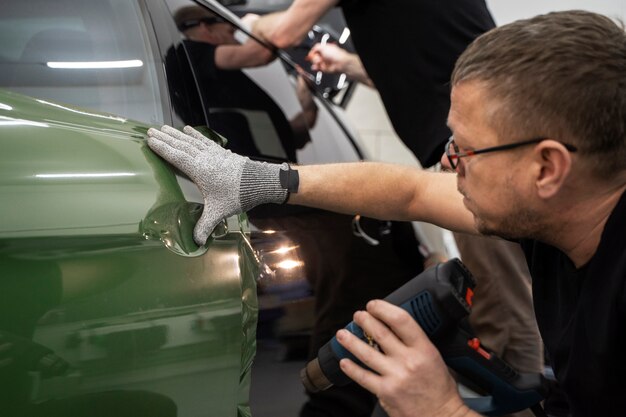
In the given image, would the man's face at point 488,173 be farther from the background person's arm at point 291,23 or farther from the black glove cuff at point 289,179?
the background person's arm at point 291,23

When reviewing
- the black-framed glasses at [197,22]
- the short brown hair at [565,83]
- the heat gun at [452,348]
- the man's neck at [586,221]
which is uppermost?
the black-framed glasses at [197,22]

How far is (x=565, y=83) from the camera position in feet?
3.75

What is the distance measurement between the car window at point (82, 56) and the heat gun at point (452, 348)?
50 centimetres

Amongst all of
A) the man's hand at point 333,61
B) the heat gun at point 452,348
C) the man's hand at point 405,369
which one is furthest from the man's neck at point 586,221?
the man's hand at point 333,61

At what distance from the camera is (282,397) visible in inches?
51.1

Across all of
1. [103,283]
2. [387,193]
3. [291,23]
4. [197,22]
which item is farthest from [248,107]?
[103,283]

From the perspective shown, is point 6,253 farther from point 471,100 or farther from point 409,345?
point 471,100

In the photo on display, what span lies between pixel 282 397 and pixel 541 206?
53 cm

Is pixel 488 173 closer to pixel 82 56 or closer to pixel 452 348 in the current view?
pixel 452 348

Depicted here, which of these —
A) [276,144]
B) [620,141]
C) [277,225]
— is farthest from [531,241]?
[276,144]

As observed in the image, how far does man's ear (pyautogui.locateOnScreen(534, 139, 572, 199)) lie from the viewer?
45.6 inches

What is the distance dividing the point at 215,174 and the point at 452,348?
50cm

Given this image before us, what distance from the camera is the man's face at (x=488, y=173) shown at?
1.22 meters

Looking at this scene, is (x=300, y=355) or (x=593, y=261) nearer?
(x=593, y=261)
